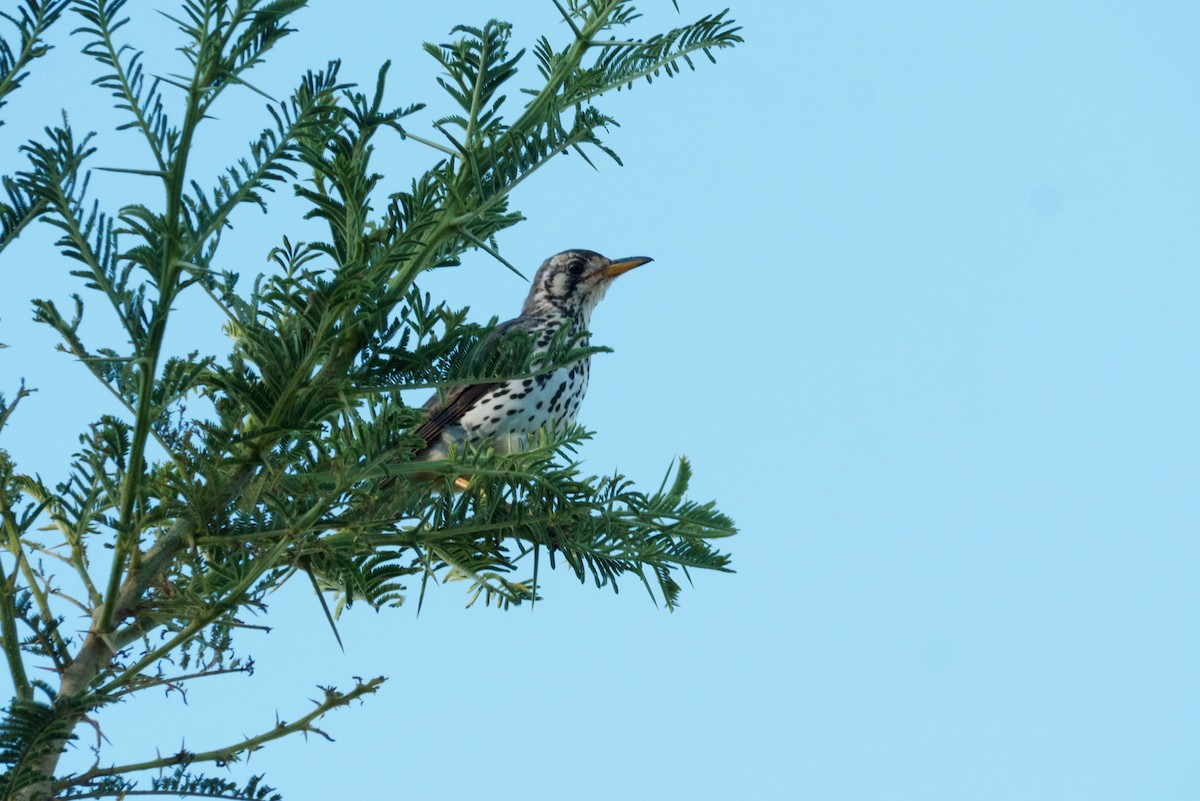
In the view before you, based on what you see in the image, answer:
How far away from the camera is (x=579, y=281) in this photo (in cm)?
796

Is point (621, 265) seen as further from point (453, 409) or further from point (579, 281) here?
point (453, 409)

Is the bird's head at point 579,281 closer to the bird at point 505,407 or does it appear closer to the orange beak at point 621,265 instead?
the orange beak at point 621,265

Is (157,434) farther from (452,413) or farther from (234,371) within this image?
(452,413)

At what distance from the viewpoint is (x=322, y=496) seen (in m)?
3.43

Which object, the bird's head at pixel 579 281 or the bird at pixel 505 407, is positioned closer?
the bird at pixel 505 407

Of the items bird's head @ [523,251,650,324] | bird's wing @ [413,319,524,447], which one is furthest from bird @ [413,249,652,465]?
bird's head @ [523,251,650,324]

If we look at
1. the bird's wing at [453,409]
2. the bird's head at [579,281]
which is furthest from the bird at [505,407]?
the bird's head at [579,281]

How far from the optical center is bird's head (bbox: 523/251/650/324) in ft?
25.9

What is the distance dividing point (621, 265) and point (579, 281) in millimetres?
257

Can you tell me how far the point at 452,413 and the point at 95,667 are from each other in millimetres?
3303

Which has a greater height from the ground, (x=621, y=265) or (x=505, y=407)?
(x=621, y=265)

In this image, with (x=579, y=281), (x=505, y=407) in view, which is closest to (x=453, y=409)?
(x=505, y=407)

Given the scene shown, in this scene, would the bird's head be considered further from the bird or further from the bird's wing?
the bird's wing

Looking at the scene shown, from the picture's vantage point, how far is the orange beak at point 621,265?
25.5ft
